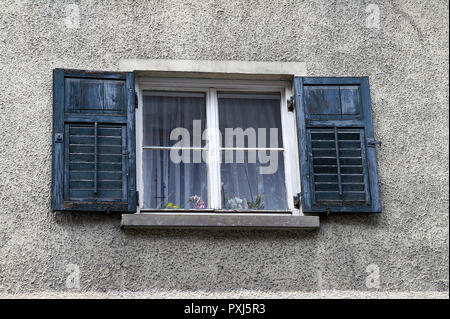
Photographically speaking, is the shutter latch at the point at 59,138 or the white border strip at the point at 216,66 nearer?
the shutter latch at the point at 59,138

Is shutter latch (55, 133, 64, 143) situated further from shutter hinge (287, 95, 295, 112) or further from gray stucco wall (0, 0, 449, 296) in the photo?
shutter hinge (287, 95, 295, 112)

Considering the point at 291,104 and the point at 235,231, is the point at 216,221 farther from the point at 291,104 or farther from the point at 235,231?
the point at 291,104

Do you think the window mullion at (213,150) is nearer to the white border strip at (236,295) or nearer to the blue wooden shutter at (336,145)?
the blue wooden shutter at (336,145)

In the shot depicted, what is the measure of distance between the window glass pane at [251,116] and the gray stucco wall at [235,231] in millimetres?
386

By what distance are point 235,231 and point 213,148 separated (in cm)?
81

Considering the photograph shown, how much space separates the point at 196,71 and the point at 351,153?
4.82ft

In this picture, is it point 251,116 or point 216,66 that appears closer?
point 216,66

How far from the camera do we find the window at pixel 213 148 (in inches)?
292

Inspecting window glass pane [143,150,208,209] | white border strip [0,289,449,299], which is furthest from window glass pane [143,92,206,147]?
white border strip [0,289,449,299]

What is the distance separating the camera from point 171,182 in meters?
7.78

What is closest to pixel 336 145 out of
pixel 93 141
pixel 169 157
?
pixel 169 157

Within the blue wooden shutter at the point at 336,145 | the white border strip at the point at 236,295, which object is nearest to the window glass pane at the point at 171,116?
the blue wooden shutter at the point at 336,145

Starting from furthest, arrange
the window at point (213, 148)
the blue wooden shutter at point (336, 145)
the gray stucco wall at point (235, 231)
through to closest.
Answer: the blue wooden shutter at point (336, 145) < the window at point (213, 148) < the gray stucco wall at point (235, 231)
